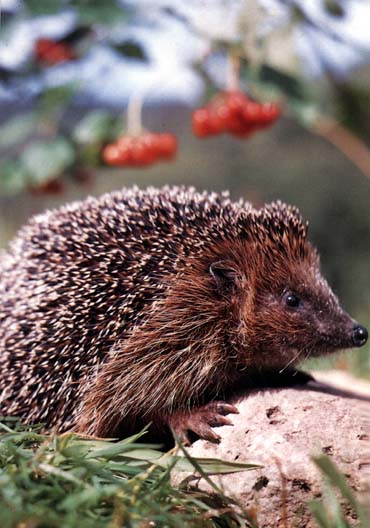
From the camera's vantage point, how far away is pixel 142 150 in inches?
179

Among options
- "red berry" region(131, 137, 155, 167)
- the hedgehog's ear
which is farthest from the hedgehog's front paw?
"red berry" region(131, 137, 155, 167)

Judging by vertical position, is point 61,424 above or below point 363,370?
below

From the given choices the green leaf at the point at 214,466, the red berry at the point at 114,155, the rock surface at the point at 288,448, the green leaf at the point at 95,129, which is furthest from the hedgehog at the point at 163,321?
the green leaf at the point at 95,129

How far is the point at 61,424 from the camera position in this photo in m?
3.01

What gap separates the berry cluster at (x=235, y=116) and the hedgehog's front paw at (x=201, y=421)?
2.09 metres

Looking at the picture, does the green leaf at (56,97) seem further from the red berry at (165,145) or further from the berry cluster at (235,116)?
the berry cluster at (235,116)

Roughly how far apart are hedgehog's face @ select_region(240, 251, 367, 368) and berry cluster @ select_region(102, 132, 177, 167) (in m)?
1.67

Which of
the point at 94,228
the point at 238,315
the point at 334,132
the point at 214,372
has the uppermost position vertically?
the point at 334,132

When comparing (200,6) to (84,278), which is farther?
(200,6)

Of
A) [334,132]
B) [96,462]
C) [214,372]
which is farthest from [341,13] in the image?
[96,462]

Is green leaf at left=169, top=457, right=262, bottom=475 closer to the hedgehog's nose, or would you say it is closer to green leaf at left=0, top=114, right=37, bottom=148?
the hedgehog's nose

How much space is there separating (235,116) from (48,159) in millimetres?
1378

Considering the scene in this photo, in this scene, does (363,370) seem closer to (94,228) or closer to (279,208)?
(279,208)

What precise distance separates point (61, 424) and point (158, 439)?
0.39 metres
